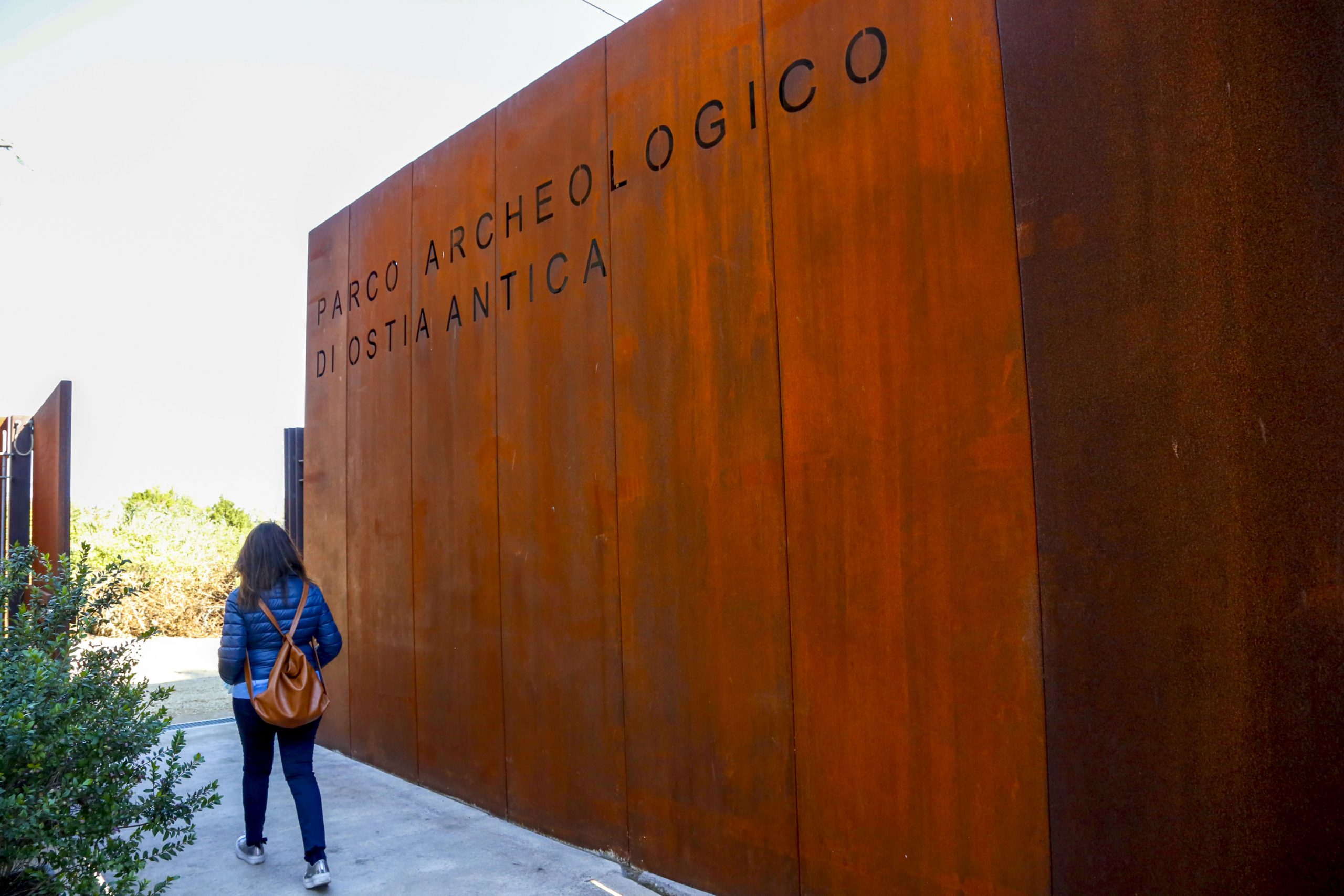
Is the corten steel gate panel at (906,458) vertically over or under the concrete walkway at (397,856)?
over

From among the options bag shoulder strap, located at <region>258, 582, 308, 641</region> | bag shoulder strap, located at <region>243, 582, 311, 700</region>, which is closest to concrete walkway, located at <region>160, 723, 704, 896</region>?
bag shoulder strap, located at <region>243, 582, 311, 700</region>

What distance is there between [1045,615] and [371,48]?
9.76m

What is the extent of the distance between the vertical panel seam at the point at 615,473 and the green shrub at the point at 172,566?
10380 millimetres

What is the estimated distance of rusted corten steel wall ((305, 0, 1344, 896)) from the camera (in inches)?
94.4

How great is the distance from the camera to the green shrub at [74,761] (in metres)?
2.69

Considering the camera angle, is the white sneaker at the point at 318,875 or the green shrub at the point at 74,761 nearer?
the green shrub at the point at 74,761

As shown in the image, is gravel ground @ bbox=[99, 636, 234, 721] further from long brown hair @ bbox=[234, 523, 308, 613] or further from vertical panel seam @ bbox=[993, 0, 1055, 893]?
vertical panel seam @ bbox=[993, 0, 1055, 893]

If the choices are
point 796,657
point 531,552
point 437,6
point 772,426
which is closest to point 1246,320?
point 772,426

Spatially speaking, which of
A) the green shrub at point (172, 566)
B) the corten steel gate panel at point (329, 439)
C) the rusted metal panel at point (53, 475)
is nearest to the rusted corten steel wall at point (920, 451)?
the corten steel gate panel at point (329, 439)

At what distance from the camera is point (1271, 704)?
91.3 inches

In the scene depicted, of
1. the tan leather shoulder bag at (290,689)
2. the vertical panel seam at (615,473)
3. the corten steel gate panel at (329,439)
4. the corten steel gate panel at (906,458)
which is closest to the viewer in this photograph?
the corten steel gate panel at (906,458)

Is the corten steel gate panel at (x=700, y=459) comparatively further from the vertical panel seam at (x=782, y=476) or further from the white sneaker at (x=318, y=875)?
the white sneaker at (x=318, y=875)

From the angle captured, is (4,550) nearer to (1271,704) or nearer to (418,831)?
(418,831)

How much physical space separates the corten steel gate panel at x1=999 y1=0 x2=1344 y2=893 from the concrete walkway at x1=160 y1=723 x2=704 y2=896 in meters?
2.00
